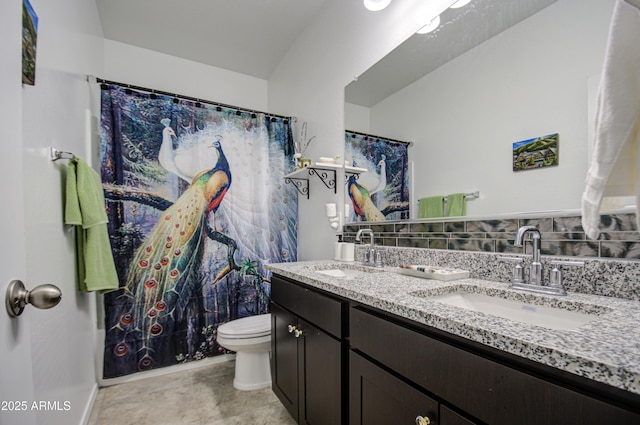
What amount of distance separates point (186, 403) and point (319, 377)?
115 cm

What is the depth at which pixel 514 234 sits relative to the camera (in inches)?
42.7

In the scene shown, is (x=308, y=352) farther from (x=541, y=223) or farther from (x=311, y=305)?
(x=541, y=223)

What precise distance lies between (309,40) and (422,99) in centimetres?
141

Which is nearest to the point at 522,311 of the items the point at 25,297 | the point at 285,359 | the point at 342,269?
the point at 342,269

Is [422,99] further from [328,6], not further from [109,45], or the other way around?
[109,45]

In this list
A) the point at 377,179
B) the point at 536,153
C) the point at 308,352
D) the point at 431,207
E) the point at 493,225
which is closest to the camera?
the point at 536,153

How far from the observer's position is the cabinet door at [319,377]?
1071mm

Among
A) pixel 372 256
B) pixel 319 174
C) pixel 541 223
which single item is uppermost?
pixel 319 174

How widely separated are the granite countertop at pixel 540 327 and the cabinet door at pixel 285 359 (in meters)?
0.53

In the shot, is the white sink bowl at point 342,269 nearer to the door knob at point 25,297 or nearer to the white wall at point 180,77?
the door knob at point 25,297

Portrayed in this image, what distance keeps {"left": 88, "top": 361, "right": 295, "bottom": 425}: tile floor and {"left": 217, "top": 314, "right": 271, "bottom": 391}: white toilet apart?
0.20 ft

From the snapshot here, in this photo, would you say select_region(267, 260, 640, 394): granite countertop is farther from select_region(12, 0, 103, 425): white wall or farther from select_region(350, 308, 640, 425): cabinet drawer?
select_region(12, 0, 103, 425): white wall

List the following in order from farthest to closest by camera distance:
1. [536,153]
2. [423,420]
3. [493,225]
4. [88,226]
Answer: [88,226], [493,225], [536,153], [423,420]

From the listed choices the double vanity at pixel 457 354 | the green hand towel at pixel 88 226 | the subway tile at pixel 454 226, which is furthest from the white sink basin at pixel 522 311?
the green hand towel at pixel 88 226
